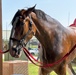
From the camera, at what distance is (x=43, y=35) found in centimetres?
196

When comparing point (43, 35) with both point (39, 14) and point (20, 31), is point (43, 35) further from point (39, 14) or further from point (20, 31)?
point (20, 31)

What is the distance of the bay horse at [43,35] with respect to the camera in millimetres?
1740

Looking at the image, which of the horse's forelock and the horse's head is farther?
the horse's forelock

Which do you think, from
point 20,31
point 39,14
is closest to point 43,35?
point 39,14

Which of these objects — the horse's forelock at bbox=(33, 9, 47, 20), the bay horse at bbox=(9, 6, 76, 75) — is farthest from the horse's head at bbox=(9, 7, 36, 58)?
the horse's forelock at bbox=(33, 9, 47, 20)

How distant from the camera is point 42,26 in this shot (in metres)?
1.95

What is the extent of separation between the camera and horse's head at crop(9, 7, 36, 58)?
5.65 ft

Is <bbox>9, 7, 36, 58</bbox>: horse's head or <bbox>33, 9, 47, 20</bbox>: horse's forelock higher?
<bbox>33, 9, 47, 20</bbox>: horse's forelock

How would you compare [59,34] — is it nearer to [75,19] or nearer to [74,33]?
[74,33]

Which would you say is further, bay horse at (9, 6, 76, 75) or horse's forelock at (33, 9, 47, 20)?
horse's forelock at (33, 9, 47, 20)

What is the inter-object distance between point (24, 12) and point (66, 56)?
1.86ft

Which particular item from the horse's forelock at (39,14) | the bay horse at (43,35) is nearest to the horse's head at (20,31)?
the bay horse at (43,35)

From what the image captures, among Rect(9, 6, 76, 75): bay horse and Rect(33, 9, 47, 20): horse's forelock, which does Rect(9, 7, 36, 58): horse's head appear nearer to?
Rect(9, 6, 76, 75): bay horse

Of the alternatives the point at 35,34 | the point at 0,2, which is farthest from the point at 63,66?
the point at 0,2
